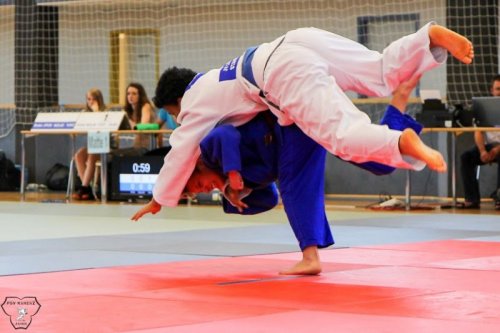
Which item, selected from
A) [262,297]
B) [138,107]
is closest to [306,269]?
[262,297]

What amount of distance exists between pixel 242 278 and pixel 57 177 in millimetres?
10348

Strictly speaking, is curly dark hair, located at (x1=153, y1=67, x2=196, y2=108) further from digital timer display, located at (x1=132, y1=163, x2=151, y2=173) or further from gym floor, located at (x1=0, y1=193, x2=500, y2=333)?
digital timer display, located at (x1=132, y1=163, x2=151, y2=173)

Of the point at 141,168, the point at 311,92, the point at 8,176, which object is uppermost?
the point at 311,92

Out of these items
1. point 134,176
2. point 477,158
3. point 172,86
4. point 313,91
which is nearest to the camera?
point 313,91

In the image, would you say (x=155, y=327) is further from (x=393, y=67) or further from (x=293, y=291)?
(x=393, y=67)

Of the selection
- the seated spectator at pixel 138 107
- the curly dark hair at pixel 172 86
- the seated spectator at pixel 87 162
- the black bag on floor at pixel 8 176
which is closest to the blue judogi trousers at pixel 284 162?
the curly dark hair at pixel 172 86

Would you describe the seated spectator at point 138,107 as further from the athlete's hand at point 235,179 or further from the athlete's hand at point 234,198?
the athlete's hand at point 235,179

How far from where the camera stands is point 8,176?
15133 millimetres

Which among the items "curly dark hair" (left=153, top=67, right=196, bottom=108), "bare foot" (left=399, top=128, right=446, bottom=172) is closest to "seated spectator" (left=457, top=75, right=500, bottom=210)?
"curly dark hair" (left=153, top=67, right=196, bottom=108)

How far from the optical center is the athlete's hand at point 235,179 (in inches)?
174

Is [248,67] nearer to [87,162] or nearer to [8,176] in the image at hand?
[87,162]

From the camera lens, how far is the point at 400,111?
4086 millimetres

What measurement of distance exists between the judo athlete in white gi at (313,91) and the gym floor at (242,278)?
51 centimetres

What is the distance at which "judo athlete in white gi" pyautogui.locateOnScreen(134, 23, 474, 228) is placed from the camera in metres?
3.74
